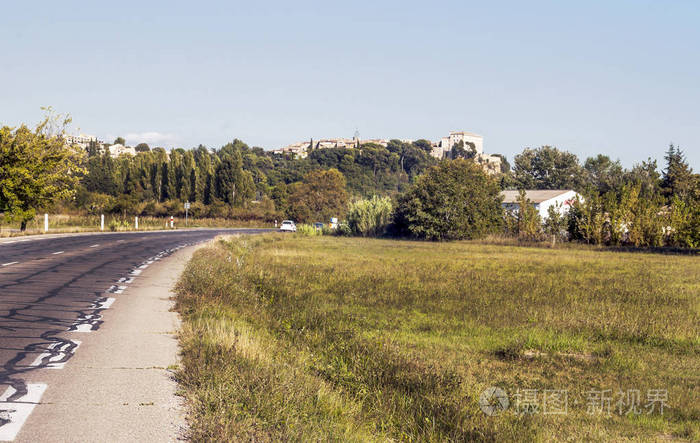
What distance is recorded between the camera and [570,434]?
6207 mm

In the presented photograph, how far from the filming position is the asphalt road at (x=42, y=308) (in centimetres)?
612

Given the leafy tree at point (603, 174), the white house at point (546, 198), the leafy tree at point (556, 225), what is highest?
the leafy tree at point (603, 174)

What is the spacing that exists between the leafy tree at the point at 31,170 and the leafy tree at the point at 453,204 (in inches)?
1025

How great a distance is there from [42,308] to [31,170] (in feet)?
91.9

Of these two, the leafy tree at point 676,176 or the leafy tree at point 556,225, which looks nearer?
the leafy tree at point 556,225

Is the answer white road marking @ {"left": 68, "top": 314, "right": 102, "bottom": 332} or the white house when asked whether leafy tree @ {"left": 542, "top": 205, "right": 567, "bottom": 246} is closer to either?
the white house

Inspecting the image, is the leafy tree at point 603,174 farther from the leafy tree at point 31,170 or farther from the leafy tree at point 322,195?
the leafy tree at point 31,170

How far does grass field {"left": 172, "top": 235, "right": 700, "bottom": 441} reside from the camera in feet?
19.4

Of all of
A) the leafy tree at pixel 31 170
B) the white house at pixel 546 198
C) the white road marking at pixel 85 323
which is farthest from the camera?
the white house at pixel 546 198

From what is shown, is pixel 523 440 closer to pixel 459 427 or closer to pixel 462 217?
pixel 459 427

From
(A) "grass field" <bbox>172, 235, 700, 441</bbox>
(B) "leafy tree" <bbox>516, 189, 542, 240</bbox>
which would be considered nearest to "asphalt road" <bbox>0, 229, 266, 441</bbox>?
(A) "grass field" <bbox>172, 235, 700, 441</bbox>

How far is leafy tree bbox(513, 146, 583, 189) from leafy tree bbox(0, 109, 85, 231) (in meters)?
83.5

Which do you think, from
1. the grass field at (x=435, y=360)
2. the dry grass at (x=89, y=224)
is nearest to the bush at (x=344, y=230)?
the dry grass at (x=89, y=224)

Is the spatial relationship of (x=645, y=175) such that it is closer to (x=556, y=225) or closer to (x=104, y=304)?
(x=556, y=225)
